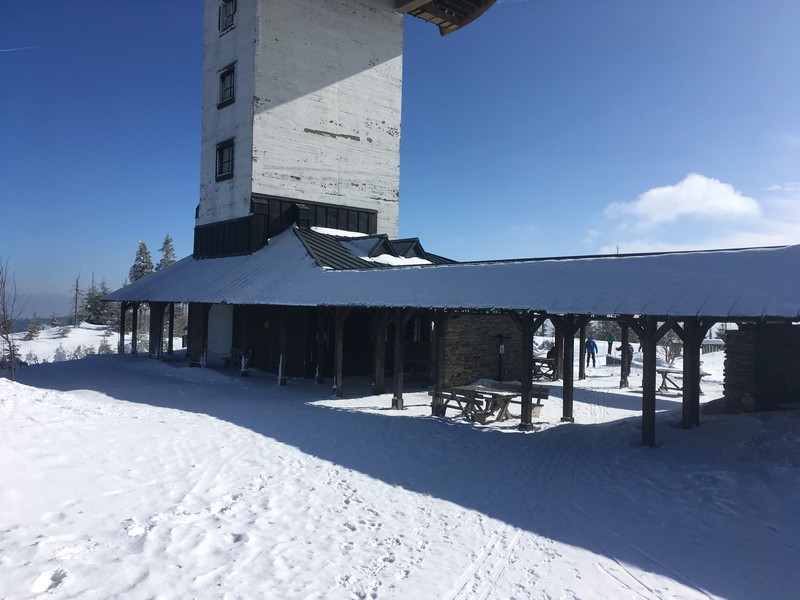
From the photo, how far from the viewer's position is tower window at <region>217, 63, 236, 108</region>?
19.6 meters

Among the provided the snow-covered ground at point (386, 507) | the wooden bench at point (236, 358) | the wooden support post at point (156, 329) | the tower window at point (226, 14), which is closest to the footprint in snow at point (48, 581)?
the snow-covered ground at point (386, 507)

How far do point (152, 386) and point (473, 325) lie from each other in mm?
9495

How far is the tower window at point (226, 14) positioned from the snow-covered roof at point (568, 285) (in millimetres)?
10247

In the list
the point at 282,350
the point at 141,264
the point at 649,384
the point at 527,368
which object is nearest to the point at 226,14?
the point at 282,350

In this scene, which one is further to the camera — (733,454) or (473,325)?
(473,325)

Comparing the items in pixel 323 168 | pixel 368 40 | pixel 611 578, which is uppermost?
pixel 368 40

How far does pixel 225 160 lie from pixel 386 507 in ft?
56.8

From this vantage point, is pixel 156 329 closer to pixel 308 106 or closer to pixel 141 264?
pixel 308 106

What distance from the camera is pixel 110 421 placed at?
947 centimetres

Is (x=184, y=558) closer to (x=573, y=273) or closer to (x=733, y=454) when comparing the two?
(x=733, y=454)

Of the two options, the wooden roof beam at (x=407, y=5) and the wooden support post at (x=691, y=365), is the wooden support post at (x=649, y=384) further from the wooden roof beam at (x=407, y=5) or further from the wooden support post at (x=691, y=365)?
the wooden roof beam at (x=407, y=5)

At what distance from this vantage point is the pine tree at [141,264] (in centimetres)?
5791

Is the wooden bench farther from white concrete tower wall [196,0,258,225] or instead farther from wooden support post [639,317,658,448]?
wooden support post [639,317,658,448]

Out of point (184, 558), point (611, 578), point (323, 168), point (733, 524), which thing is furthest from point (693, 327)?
point (323, 168)
